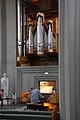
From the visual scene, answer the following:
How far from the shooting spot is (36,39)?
4656mm

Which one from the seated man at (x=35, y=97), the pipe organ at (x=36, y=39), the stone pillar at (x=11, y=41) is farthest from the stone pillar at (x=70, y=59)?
the stone pillar at (x=11, y=41)

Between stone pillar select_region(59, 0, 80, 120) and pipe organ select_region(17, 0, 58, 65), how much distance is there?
132cm

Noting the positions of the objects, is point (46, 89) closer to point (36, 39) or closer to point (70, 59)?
point (36, 39)

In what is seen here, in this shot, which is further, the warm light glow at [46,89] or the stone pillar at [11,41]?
the stone pillar at [11,41]

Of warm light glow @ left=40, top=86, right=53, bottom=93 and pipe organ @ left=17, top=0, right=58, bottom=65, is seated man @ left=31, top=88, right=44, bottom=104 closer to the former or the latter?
warm light glow @ left=40, top=86, right=53, bottom=93

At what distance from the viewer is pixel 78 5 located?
324 centimetres

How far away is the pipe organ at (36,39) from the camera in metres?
4.59

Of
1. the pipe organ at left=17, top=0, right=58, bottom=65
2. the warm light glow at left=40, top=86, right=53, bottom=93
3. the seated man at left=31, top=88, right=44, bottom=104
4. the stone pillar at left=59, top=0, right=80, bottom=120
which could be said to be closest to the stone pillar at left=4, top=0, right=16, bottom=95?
the pipe organ at left=17, top=0, right=58, bottom=65

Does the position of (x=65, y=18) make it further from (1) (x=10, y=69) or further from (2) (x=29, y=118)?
(1) (x=10, y=69)

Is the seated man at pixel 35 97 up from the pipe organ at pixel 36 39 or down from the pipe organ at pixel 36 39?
down

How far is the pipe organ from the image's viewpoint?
15.1ft

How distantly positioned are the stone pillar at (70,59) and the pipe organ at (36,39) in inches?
51.8

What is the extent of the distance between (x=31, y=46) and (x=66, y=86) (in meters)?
1.65

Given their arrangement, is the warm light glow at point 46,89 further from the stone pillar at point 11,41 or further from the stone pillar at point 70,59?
the stone pillar at point 70,59
